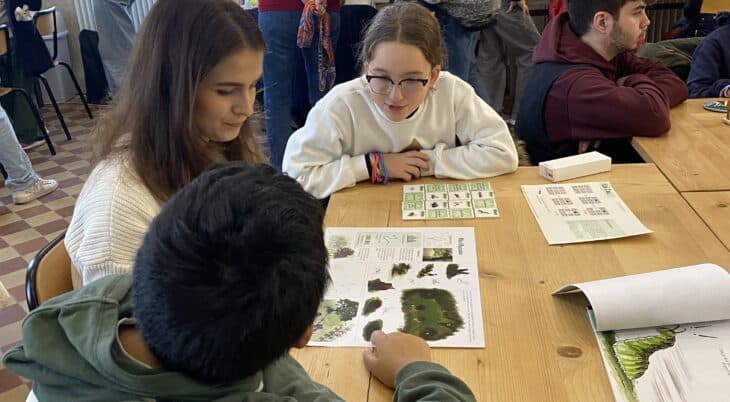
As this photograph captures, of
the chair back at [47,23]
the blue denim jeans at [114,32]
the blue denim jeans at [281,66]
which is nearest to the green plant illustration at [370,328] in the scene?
the blue denim jeans at [281,66]

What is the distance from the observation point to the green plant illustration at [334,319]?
38.6 inches

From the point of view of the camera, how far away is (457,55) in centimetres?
306

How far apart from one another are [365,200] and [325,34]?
1421 mm

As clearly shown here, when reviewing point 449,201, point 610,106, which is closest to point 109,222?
point 449,201

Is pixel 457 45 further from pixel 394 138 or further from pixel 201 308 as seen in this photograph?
pixel 201 308

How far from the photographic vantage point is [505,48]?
12.8ft

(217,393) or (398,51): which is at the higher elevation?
(398,51)

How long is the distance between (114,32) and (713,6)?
3.78m

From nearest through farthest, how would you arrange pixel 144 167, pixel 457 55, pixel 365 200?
pixel 144 167
pixel 365 200
pixel 457 55

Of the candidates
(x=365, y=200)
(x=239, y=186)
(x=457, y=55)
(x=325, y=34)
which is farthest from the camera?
(x=457, y=55)

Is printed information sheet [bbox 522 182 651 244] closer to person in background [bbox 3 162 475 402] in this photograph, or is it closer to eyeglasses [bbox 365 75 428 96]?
eyeglasses [bbox 365 75 428 96]

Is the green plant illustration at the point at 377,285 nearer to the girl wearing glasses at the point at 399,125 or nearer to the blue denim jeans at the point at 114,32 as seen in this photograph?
the girl wearing glasses at the point at 399,125

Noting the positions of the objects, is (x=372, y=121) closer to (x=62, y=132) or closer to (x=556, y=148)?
(x=556, y=148)

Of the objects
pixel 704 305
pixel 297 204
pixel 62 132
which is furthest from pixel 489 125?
pixel 62 132
